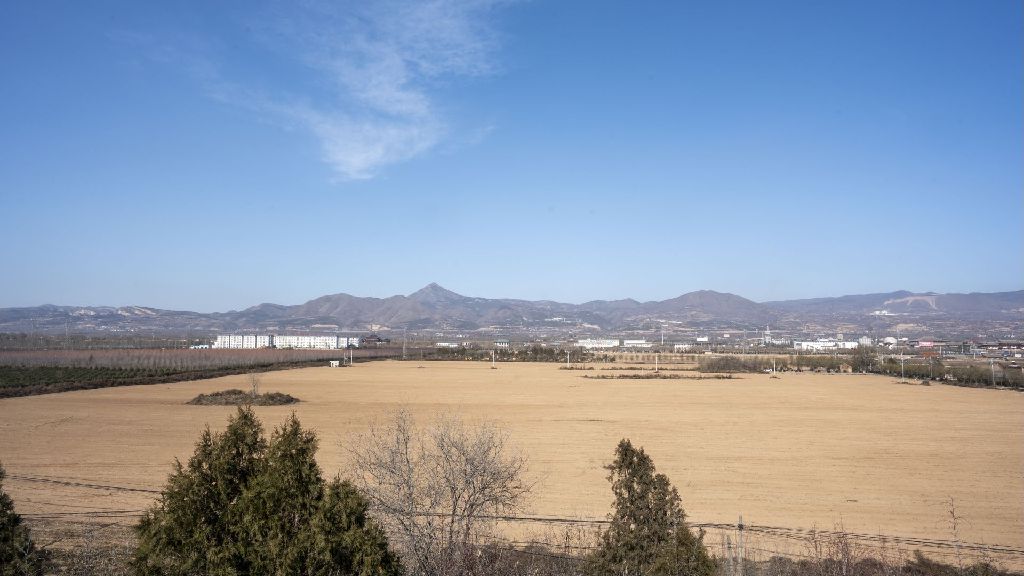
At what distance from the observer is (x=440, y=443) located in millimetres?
12750

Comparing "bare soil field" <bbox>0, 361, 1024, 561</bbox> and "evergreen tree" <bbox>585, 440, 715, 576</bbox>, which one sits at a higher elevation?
"evergreen tree" <bbox>585, 440, 715, 576</bbox>

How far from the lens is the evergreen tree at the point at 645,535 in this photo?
7.41 metres

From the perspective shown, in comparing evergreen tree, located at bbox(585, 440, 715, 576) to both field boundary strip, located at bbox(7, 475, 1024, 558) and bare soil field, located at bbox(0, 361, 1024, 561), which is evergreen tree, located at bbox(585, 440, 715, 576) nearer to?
field boundary strip, located at bbox(7, 475, 1024, 558)

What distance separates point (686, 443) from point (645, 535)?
25.1m

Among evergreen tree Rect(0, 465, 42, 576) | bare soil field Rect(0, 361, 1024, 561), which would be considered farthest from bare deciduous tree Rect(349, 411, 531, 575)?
bare soil field Rect(0, 361, 1024, 561)

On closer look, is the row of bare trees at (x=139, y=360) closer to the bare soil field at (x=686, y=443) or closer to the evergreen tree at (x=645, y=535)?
the bare soil field at (x=686, y=443)

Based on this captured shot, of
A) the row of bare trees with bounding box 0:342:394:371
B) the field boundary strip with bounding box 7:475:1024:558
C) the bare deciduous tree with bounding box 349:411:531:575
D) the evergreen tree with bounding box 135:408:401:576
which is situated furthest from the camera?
the row of bare trees with bounding box 0:342:394:371

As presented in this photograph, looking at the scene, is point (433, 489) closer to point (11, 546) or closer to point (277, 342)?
point (11, 546)

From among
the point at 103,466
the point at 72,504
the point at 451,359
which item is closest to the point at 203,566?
the point at 72,504

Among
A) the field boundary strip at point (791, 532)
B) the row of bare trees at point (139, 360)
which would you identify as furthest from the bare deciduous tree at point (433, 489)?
the row of bare trees at point (139, 360)

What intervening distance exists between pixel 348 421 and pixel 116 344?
114 m

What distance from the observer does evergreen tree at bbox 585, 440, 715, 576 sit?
24.3 ft

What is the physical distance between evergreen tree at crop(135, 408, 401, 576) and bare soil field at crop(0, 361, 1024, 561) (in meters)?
12.0

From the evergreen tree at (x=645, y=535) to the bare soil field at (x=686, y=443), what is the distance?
10.4 m
